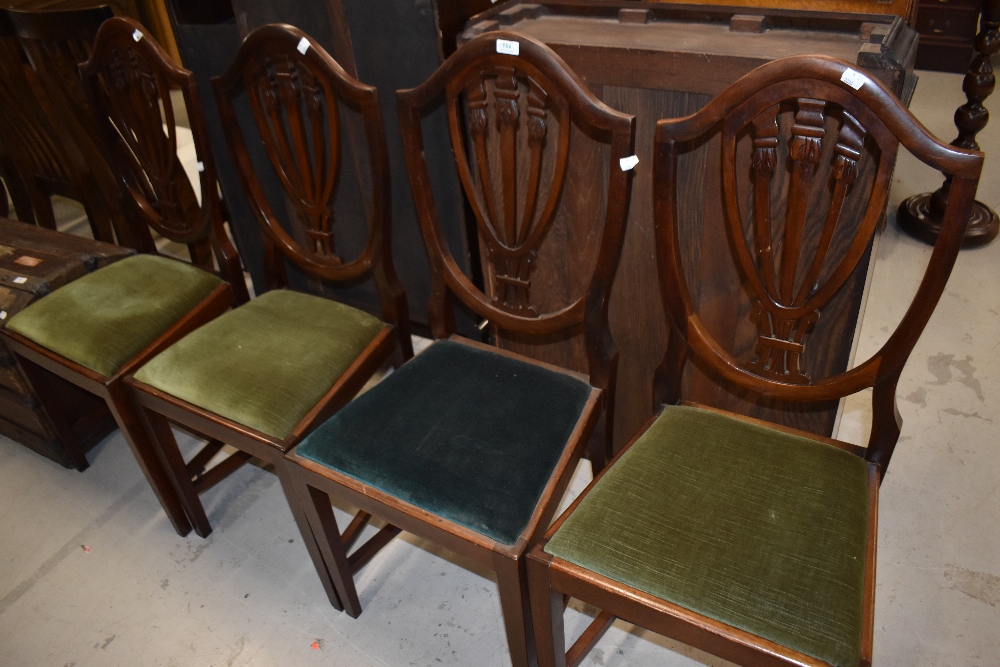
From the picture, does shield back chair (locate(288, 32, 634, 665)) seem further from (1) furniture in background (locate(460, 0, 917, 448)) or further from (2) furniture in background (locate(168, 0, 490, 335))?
(2) furniture in background (locate(168, 0, 490, 335))

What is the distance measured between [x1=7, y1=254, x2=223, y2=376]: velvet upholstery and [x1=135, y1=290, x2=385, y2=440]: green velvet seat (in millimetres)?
112

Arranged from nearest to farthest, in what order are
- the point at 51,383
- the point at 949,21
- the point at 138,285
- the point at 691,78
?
the point at 691,78
the point at 138,285
the point at 51,383
the point at 949,21

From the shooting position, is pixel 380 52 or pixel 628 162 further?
pixel 380 52

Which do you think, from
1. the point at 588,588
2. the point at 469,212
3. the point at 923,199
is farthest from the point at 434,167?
the point at 923,199

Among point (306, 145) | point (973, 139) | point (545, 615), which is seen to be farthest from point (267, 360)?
point (973, 139)

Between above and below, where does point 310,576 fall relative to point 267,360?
below

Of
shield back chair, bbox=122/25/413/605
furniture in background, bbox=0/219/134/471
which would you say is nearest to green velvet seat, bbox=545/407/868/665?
shield back chair, bbox=122/25/413/605

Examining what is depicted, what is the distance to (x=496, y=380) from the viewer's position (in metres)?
1.39

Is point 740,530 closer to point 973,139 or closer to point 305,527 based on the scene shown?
point 305,527

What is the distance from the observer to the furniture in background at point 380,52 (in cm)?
160

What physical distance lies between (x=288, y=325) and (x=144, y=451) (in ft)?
1.47

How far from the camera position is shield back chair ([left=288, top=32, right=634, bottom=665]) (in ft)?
3.79

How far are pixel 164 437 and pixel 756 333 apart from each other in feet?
4.21

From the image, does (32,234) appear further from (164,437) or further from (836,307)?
(836,307)
